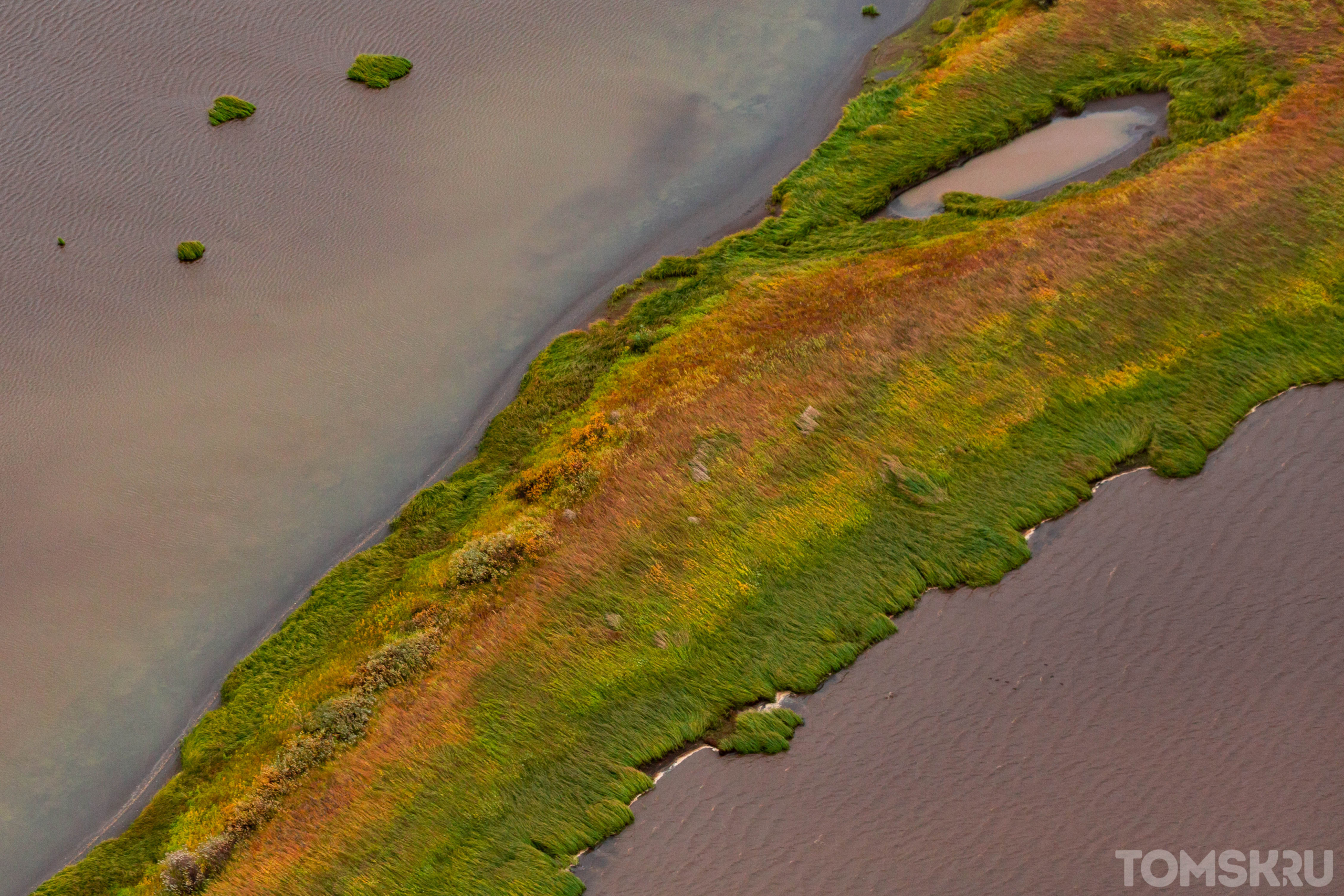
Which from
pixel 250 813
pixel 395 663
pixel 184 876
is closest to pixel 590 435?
pixel 395 663

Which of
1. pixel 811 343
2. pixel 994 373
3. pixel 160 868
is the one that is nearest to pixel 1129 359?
pixel 994 373

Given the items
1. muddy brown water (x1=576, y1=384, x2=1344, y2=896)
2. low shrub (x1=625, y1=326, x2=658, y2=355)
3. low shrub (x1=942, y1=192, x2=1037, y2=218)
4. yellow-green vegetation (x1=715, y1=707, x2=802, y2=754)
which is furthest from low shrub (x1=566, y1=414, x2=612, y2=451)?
low shrub (x1=942, y1=192, x2=1037, y2=218)

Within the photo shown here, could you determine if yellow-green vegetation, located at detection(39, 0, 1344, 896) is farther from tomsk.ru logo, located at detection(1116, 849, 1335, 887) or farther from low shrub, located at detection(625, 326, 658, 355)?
tomsk.ru logo, located at detection(1116, 849, 1335, 887)

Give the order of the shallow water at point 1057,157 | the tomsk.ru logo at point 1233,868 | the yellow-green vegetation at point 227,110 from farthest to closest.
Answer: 1. the yellow-green vegetation at point 227,110
2. the shallow water at point 1057,157
3. the tomsk.ru logo at point 1233,868

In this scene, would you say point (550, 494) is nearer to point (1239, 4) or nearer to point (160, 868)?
point (160, 868)

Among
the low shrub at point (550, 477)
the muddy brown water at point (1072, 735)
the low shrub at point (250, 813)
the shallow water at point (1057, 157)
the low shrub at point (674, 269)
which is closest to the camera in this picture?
the muddy brown water at point (1072, 735)

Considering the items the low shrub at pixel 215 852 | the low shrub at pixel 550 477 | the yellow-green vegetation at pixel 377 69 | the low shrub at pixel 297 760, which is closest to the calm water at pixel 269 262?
the yellow-green vegetation at pixel 377 69

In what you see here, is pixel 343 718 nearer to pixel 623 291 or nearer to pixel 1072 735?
pixel 623 291

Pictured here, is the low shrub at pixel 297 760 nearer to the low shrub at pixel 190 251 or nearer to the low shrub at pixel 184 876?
the low shrub at pixel 184 876
